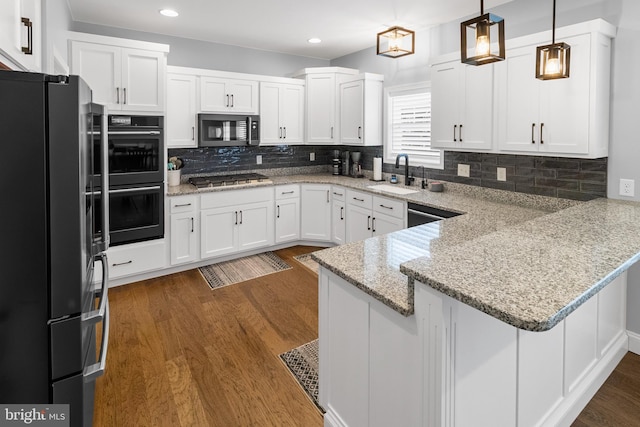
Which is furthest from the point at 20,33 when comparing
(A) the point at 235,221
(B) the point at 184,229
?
(A) the point at 235,221

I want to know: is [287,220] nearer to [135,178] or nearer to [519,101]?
[135,178]

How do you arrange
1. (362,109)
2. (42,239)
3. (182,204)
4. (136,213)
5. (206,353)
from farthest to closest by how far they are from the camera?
(362,109)
(182,204)
(136,213)
(206,353)
(42,239)

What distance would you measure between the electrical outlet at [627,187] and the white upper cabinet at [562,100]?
25 cm

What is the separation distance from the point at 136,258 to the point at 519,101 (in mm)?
3678

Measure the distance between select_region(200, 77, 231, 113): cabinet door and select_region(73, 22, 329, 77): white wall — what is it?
44 centimetres

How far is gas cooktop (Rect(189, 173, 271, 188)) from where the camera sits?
14.2 ft

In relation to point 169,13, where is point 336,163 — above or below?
below

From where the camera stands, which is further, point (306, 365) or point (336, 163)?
point (336, 163)

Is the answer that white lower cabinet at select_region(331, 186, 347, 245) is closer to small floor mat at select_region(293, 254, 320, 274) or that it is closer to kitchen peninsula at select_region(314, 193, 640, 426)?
small floor mat at select_region(293, 254, 320, 274)

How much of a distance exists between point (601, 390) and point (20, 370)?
2.86m

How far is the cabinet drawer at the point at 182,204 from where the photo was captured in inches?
157

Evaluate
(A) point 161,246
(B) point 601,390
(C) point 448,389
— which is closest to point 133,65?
(A) point 161,246

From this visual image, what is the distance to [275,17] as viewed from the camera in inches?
148

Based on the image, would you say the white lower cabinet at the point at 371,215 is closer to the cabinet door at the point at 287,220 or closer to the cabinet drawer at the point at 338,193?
the cabinet drawer at the point at 338,193
